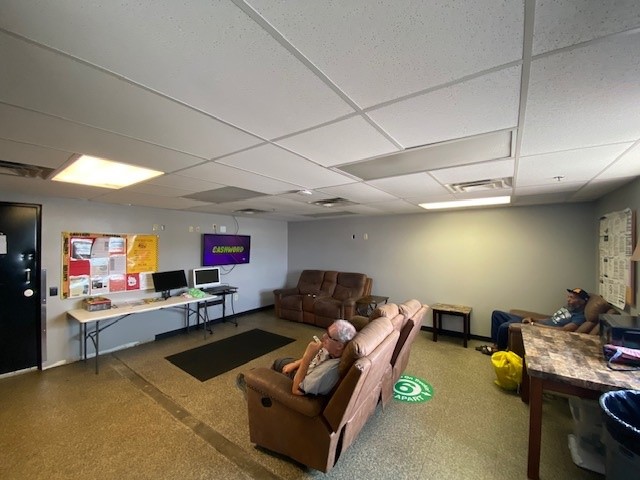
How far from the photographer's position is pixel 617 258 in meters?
2.97

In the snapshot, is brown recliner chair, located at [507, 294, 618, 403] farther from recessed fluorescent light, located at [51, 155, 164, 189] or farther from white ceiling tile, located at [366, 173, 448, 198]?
recessed fluorescent light, located at [51, 155, 164, 189]

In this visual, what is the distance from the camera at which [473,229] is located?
4738 millimetres

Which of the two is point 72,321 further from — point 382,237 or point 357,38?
point 382,237

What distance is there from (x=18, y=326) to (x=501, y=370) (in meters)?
5.82

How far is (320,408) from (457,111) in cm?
194

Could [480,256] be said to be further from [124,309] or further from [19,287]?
[19,287]

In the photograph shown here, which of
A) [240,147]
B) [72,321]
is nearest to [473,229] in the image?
[240,147]

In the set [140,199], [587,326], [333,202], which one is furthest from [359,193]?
[140,199]

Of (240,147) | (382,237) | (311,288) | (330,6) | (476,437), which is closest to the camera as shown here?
(330,6)

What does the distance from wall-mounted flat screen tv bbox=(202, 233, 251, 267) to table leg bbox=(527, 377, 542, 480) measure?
5.12m

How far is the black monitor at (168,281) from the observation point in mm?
4473

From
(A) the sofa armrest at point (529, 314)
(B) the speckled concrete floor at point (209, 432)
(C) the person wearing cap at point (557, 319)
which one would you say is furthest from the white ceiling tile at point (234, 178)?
(A) the sofa armrest at point (529, 314)

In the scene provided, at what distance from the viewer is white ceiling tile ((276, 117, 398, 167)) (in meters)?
1.54

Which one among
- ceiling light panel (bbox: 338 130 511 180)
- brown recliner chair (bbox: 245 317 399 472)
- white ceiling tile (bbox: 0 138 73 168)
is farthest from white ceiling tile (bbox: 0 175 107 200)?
ceiling light panel (bbox: 338 130 511 180)
